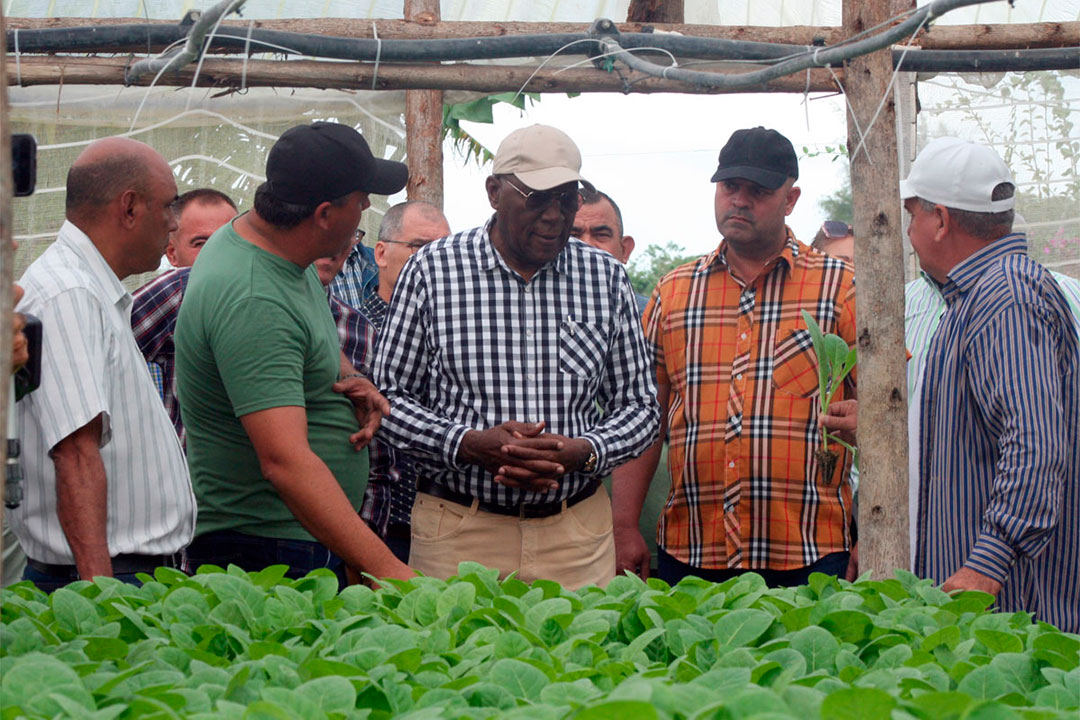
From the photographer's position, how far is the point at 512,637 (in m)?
1.85

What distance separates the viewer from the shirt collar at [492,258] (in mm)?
3514

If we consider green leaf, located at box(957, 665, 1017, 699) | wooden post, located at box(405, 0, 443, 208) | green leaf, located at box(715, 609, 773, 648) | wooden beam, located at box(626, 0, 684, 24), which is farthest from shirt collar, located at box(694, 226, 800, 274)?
wooden post, located at box(405, 0, 443, 208)

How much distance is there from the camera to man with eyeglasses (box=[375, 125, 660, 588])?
3.39 m

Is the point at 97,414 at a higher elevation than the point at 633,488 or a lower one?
higher

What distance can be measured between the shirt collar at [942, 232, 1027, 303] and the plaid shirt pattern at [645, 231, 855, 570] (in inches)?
26.3

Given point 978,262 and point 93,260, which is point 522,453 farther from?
point 978,262

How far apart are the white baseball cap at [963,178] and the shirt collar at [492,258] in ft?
3.48

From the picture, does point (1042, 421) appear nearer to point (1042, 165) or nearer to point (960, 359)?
point (960, 359)

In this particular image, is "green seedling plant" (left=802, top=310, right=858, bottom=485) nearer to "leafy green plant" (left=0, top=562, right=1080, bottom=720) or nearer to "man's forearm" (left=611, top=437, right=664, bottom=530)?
"leafy green plant" (left=0, top=562, right=1080, bottom=720)

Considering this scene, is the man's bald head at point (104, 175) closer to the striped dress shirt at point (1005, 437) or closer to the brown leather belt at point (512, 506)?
the brown leather belt at point (512, 506)

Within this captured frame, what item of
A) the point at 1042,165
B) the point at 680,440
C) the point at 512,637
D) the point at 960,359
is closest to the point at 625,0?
the point at 1042,165

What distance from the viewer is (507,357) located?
3412 mm

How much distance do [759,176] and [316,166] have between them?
1.56m

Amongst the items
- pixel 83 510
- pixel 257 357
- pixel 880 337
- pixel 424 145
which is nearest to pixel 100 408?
pixel 83 510
